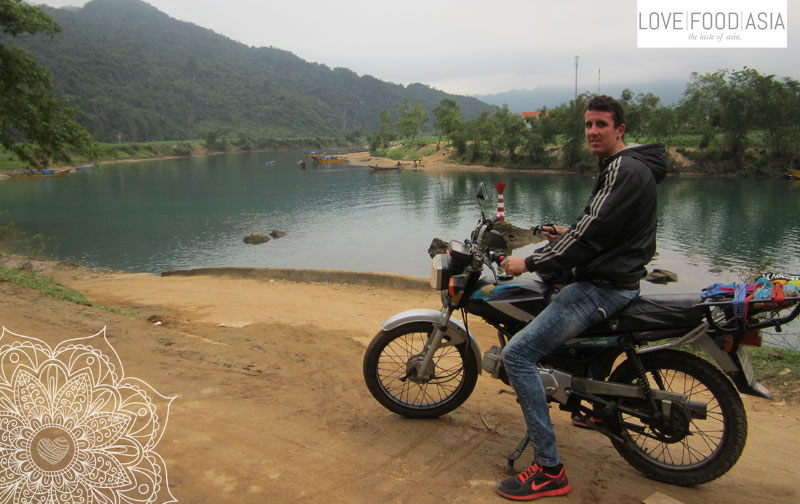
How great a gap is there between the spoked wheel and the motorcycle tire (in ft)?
3.23

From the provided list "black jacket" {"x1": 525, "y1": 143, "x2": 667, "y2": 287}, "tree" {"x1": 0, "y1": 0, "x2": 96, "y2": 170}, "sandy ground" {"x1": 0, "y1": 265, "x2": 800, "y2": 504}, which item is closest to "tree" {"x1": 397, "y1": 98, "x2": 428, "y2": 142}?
"tree" {"x1": 0, "y1": 0, "x2": 96, "y2": 170}

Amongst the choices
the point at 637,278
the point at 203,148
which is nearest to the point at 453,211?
the point at 637,278

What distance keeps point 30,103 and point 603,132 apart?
14824mm

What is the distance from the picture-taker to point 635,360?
9.04 ft

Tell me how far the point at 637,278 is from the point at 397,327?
1533mm

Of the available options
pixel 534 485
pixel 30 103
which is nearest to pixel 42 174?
pixel 30 103

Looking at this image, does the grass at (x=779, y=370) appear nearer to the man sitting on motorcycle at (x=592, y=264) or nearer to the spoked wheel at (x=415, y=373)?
the man sitting on motorcycle at (x=592, y=264)

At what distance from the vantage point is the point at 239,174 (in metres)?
61.4

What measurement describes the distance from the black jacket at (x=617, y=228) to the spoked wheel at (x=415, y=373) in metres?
1.02

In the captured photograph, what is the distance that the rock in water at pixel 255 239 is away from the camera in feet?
75.0

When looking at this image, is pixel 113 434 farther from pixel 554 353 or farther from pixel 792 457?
pixel 792 457

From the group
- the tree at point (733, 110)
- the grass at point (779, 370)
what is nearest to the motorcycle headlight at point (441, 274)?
the grass at point (779, 370)

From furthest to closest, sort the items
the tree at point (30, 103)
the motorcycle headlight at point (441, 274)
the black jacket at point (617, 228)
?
the tree at point (30, 103), the motorcycle headlight at point (441, 274), the black jacket at point (617, 228)

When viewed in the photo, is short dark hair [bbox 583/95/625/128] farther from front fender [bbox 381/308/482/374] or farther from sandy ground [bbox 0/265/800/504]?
sandy ground [bbox 0/265/800/504]
